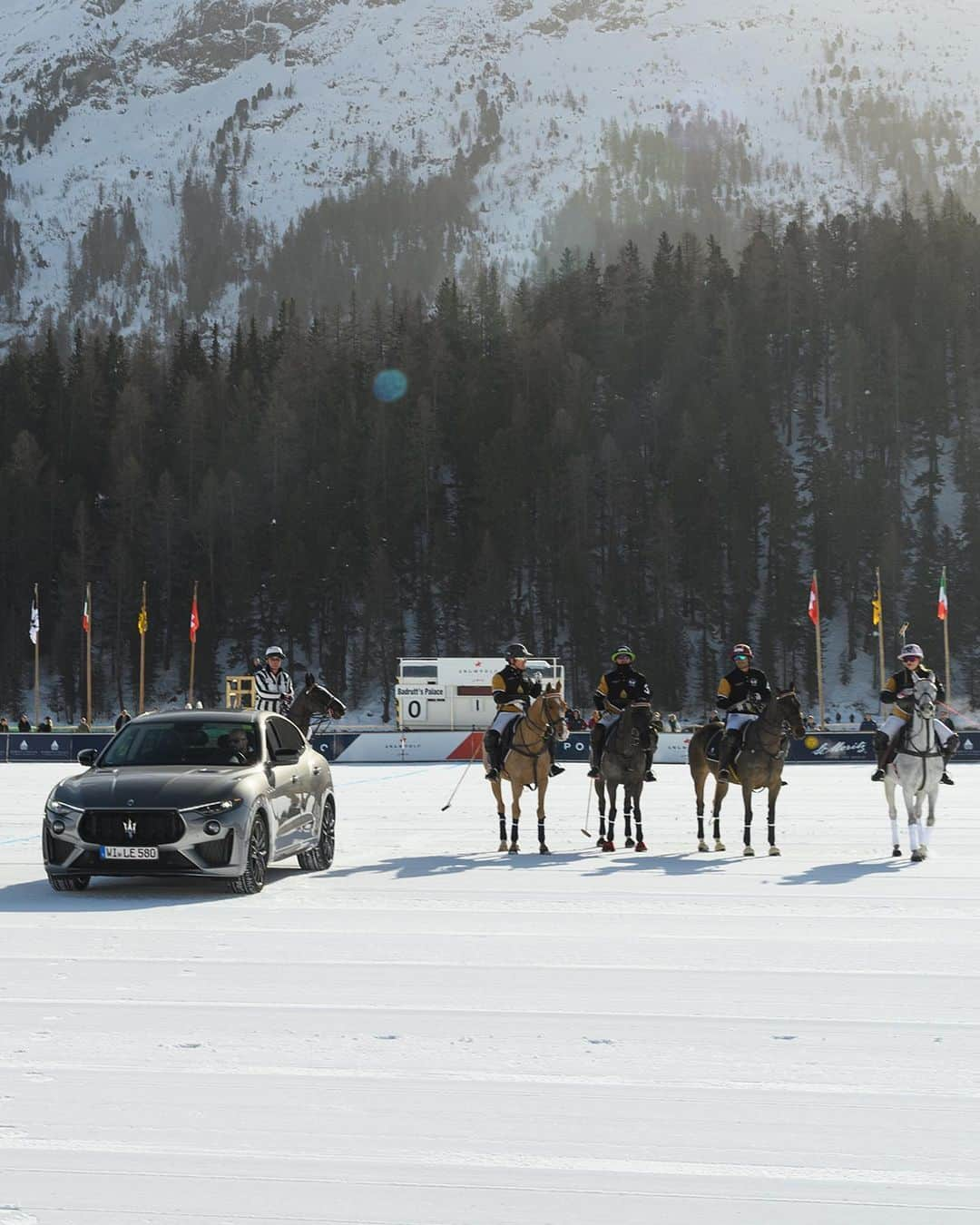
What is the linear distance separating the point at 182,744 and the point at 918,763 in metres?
7.75

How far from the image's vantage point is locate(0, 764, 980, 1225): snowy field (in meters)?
4.65

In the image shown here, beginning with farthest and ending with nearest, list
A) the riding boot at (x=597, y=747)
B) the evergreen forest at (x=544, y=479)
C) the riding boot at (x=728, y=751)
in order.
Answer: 1. the evergreen forest at (x=544, y=479)
2. the riding boot at (x=597, y=747)
3. the riding boot at (x=728, y=751)

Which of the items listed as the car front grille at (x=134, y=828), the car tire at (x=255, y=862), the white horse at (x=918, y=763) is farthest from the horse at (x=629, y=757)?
the car front grille at (x=134, y=828)

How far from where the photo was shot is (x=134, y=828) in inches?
472

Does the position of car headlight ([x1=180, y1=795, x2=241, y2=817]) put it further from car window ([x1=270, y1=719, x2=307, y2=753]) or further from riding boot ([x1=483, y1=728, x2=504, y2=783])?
riding boot ([x1=483, y1=728, x2=504, y2=783])

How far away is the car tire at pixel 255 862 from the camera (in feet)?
40.4

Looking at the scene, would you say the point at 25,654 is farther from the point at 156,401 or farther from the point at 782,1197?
the point at 782,1197

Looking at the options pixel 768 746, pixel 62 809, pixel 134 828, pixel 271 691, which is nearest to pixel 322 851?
pixel 134 828

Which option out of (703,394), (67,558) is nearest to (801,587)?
(703,394)

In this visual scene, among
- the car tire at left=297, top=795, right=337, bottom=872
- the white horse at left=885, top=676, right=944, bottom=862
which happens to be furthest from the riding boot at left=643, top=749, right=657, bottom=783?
the car tire at left=297, top=795, right=337, bottom=872

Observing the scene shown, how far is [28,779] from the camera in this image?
33.7 meters

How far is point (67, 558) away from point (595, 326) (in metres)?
46.1

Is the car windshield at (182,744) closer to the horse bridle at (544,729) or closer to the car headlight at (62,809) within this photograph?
the car headlight at (62,809)

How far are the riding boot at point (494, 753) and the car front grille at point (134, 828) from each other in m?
5.33
